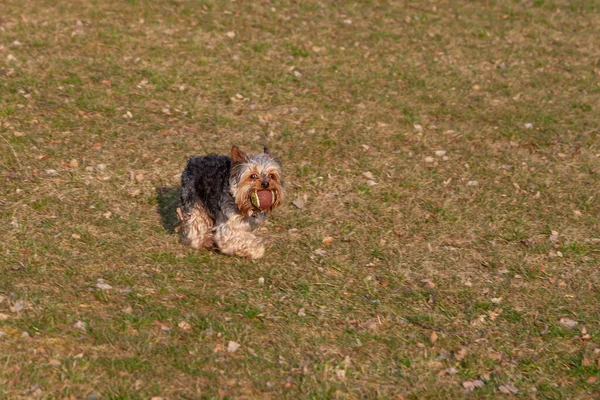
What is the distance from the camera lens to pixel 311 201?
15.4m

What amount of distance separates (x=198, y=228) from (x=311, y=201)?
131 inches

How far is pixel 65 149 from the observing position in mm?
16250

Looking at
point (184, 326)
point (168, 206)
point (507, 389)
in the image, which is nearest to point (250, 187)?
point (184, 326)

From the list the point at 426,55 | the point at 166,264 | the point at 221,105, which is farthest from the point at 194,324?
the point at 426,55

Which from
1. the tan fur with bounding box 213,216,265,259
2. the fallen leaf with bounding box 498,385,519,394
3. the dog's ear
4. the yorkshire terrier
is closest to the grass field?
the fallen leaf with bounding box 498,385,519,394

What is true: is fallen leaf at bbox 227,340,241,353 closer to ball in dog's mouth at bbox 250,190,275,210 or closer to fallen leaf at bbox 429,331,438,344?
ball in dog's mouth at bbox 250,190,275,210

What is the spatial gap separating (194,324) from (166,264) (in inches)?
73.6

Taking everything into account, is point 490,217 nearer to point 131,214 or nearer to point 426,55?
point 131,214

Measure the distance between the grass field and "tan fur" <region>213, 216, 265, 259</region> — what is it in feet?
0.76

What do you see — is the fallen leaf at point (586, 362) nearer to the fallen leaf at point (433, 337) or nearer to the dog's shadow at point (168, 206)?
the fallen leaf at point (433, 337)

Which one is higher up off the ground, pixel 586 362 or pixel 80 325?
pixel 586 362

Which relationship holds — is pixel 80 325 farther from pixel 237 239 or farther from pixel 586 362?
pixel 586 362

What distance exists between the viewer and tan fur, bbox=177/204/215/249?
12.6 meters

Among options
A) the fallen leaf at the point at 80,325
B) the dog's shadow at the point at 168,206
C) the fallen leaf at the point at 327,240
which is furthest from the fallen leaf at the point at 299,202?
the fallen leaf at the point at 80,325
